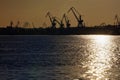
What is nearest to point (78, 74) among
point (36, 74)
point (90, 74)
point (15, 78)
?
Answer: point (90, 74)

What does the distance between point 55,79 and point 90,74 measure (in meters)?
6.19

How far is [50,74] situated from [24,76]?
355 cm

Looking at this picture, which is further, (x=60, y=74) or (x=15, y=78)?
(x=60, y=74)

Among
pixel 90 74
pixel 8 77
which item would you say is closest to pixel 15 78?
pixel 8 77

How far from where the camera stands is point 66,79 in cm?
4572

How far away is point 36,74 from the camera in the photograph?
164ft

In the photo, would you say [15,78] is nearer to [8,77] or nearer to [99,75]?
[8,77]

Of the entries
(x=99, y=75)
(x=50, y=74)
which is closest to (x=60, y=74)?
(x=50, y=74)

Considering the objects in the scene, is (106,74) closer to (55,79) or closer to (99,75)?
(99,75)

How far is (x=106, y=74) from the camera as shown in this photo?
167 ft

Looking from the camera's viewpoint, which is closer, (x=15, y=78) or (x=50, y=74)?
(x=15, y=78)

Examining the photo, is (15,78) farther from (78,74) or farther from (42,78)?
(78,74)

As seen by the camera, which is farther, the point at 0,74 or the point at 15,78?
the point at 0,74

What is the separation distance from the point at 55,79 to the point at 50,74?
4603mm
